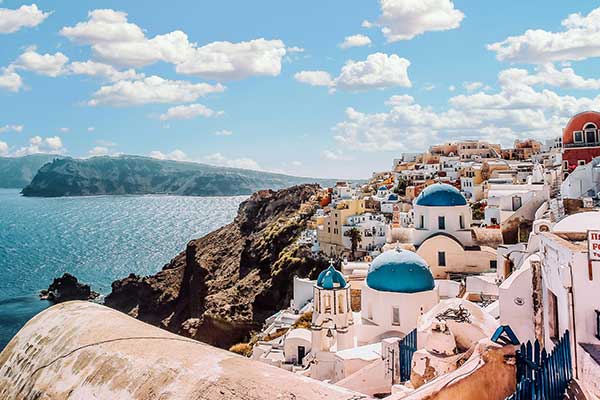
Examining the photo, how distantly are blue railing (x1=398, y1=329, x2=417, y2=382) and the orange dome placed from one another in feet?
96.8

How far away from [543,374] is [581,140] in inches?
1375

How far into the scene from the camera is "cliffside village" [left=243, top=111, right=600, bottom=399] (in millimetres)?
5113

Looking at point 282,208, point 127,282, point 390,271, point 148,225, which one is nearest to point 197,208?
point 148,225

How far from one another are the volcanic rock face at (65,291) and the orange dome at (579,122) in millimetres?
52166

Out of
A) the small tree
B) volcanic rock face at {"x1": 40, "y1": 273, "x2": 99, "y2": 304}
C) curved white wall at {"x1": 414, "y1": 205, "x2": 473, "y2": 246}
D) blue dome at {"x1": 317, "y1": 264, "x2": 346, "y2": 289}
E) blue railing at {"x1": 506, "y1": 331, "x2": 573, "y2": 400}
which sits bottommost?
volcanic rock face at {"x1": 40, "y1": 273, "x2": 99, "y2": 304}

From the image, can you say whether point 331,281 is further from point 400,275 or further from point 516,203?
point 516,203

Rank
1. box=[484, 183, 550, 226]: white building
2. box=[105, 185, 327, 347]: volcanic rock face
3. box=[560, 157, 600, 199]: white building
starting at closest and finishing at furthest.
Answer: box=[560, 157, 600, 199]: white building → box=[484, 183, 550, 226]: white building → box=[105, 185, 327, 347]: volcanic rock face

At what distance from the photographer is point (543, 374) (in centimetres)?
404

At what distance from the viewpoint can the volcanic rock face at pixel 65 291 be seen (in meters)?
58.5

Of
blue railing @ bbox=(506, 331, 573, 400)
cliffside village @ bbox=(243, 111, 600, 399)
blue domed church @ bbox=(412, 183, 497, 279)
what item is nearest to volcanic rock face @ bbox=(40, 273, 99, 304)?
cliffside village @ bbox=(243, 111, 600, 399)

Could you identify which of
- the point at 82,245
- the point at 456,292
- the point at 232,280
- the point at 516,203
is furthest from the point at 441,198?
the point at 82,245

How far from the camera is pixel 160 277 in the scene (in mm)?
67250

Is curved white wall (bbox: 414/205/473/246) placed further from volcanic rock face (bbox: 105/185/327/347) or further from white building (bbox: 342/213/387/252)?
volcanic rock face (bbox: 105/185/327/347)

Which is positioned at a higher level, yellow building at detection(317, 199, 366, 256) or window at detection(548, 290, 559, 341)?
window at detection(548, 290, 559, 341)
